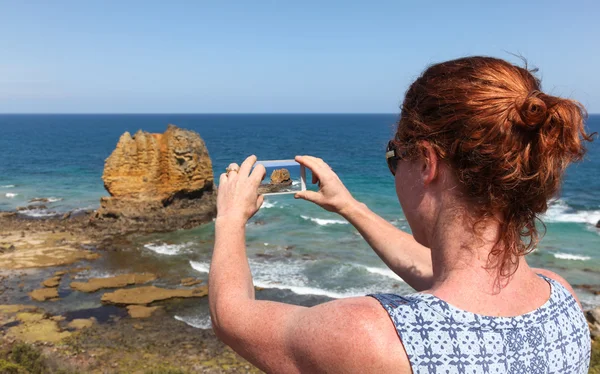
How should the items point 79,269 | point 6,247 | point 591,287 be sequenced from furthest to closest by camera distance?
1. point 6,247
2. point 79,269
3. point 591,287

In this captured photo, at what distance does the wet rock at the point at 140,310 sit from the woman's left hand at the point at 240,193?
1730 cm

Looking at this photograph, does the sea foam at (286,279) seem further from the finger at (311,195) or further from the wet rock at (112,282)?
the finger at (311,195)

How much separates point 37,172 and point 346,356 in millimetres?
64043

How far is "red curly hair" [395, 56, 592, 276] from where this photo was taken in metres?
1.54

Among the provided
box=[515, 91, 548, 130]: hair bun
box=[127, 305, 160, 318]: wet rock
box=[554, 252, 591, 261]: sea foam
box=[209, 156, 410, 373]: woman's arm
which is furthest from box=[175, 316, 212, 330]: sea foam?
box=[554, 252, 591, 261]: sea foam

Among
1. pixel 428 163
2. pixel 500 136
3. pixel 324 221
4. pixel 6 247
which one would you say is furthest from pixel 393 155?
pixel 324 221

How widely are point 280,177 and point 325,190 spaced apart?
0.70ft

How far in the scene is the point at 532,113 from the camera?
4.99ft

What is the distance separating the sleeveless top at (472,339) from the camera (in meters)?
1.45

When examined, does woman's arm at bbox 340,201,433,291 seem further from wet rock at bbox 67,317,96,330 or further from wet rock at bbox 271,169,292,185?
wet rock at bbox 67,317,96,330

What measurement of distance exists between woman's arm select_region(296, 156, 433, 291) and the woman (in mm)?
660

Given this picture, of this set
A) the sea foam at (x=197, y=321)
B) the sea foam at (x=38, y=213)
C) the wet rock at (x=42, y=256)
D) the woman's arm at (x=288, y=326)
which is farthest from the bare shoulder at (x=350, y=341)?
the sea foam at (x=38, y=213)

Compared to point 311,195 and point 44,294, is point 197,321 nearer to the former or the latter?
point 44,294

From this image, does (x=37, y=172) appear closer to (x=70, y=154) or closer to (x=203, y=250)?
(x=70, y=154)
